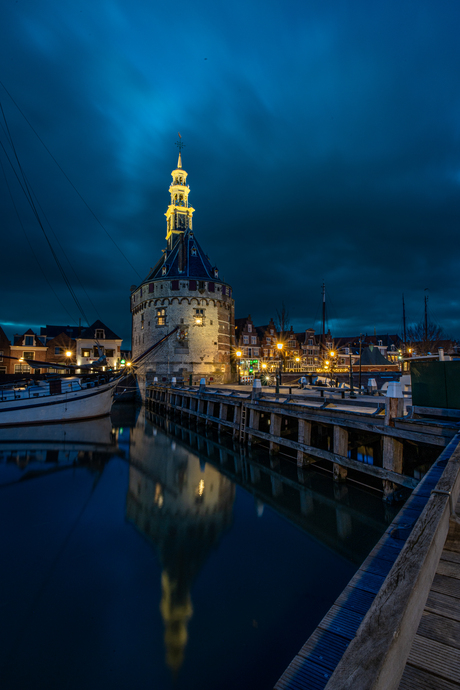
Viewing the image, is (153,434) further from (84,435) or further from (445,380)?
(445,380)

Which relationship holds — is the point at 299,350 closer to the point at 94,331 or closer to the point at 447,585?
the point at 94,331

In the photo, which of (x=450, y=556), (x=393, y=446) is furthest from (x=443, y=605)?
(x=393, y=446)

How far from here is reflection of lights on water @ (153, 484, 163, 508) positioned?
469 inches

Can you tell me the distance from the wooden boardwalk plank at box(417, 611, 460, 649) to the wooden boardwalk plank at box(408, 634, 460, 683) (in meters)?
0.06

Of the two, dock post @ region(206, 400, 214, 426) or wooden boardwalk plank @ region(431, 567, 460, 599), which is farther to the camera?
dock post @ region(206, 400, 214, 426)

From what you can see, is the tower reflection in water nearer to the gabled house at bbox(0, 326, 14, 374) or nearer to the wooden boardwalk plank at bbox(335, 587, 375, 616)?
the wooden boardwalk plank at bbox(335, 587, 375, 616)

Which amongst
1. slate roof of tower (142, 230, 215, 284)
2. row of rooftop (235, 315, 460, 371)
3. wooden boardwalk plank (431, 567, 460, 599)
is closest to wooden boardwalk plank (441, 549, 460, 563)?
wooden boardwalk plank (431, 567, 460, 599)

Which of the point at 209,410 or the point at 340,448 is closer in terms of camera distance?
the point at 340,448

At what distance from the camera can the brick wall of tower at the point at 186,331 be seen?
142 ft

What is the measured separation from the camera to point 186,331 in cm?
4344

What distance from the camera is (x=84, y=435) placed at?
23.0m

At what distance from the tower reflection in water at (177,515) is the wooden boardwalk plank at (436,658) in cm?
412

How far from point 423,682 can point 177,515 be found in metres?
9.47

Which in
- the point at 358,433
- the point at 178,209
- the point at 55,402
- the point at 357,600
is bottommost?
the point at 358,433
